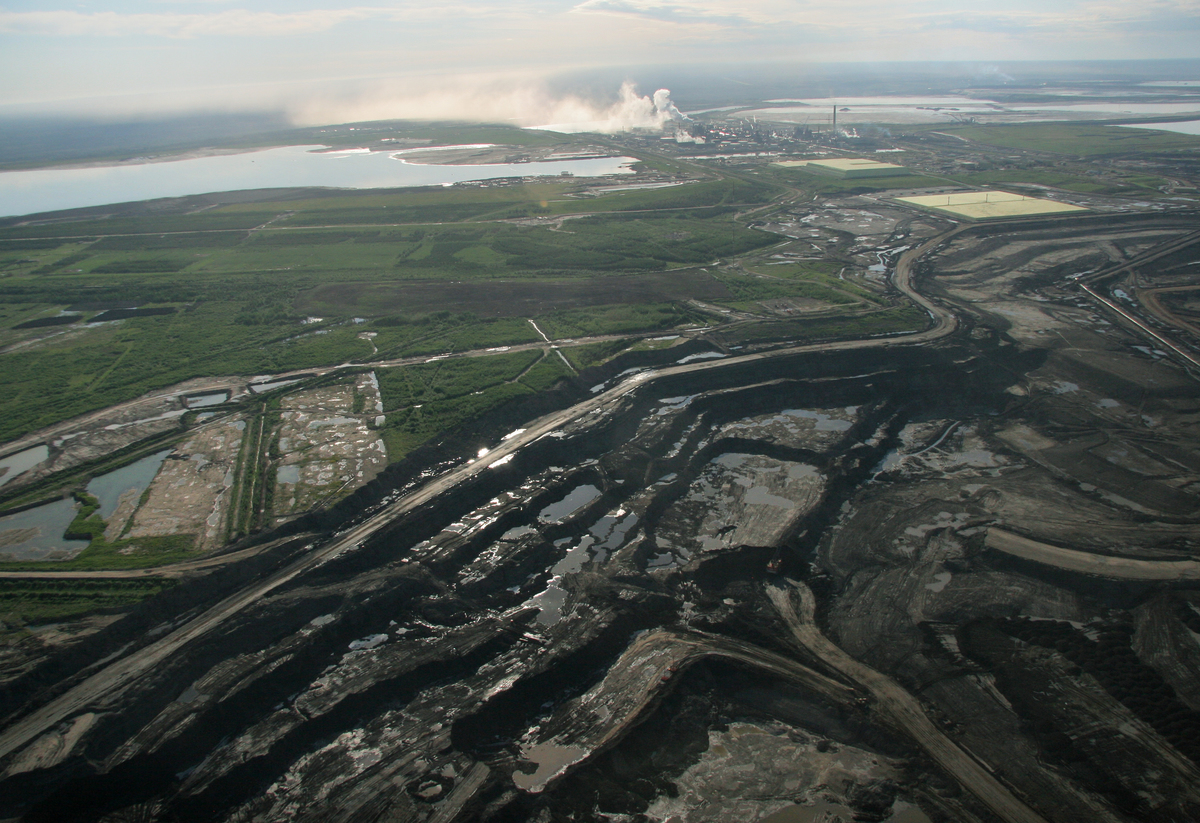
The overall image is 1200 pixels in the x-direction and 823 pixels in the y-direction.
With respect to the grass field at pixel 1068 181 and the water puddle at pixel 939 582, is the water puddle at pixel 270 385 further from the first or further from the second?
the grass field at pixel 1068 181

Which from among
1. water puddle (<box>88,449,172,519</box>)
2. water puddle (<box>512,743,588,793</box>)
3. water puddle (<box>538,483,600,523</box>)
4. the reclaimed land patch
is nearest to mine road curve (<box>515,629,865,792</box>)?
water puddle (<box>512,743,588,793</box>)

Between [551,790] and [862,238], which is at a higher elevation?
[862,238]

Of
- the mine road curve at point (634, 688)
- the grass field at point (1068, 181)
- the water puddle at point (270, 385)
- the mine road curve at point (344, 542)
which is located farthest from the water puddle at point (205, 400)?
the grass field at point (1068, 181)

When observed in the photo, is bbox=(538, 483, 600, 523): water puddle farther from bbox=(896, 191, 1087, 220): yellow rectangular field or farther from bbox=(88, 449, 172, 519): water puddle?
bbox=(896, 191, 1087, 220): yellow rectangular field

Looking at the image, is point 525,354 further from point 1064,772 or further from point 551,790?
point 1064,772

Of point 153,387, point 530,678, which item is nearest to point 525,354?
point 153,387

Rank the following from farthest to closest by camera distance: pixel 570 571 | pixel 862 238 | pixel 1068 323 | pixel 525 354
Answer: pixel 862 238 < pixel 1068 323 < pixel 525 354 < pixel 570 571
